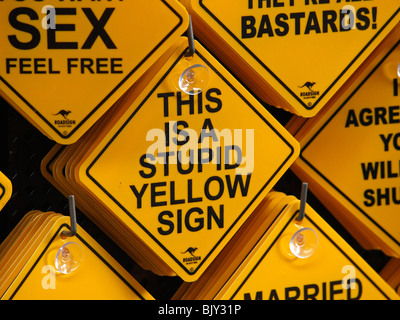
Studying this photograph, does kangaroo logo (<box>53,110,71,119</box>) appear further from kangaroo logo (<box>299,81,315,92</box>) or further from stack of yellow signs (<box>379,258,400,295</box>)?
stack of yellow signs (<box>379,258,400,295</box>)

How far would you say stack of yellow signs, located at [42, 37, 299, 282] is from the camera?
1.28m

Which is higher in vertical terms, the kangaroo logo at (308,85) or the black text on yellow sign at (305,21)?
the black text on yellow sign at (305,21)

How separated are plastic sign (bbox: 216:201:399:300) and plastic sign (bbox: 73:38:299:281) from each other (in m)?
0.07

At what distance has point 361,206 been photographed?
5.10 ft

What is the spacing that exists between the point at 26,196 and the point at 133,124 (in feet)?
1.09

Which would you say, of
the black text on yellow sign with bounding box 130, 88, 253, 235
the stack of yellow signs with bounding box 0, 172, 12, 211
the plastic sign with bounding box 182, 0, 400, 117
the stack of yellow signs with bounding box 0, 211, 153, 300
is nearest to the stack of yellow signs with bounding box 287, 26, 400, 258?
the plastic sign with bounding box 182, 0, 400, 117

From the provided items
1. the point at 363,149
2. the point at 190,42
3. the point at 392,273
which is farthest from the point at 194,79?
the point at 392,273

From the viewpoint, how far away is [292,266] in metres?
1.40

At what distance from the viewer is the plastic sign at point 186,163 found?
4.21ft

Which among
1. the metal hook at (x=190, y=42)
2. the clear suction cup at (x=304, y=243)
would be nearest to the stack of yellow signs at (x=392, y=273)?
the clear suction cup at (x=304, y=243)

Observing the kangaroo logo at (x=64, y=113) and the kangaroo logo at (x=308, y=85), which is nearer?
the kangaroo logo at (x=64, y=113)

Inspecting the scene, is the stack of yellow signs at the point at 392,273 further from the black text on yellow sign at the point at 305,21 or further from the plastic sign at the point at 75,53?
the plastic sign at the point at 75,53

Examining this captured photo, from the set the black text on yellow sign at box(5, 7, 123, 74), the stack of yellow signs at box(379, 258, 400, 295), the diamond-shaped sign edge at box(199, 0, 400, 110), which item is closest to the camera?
the black text on yellow sign at box(5, 7, 123, 74)

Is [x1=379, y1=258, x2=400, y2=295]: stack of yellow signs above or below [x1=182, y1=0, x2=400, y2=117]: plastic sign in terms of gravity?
below
